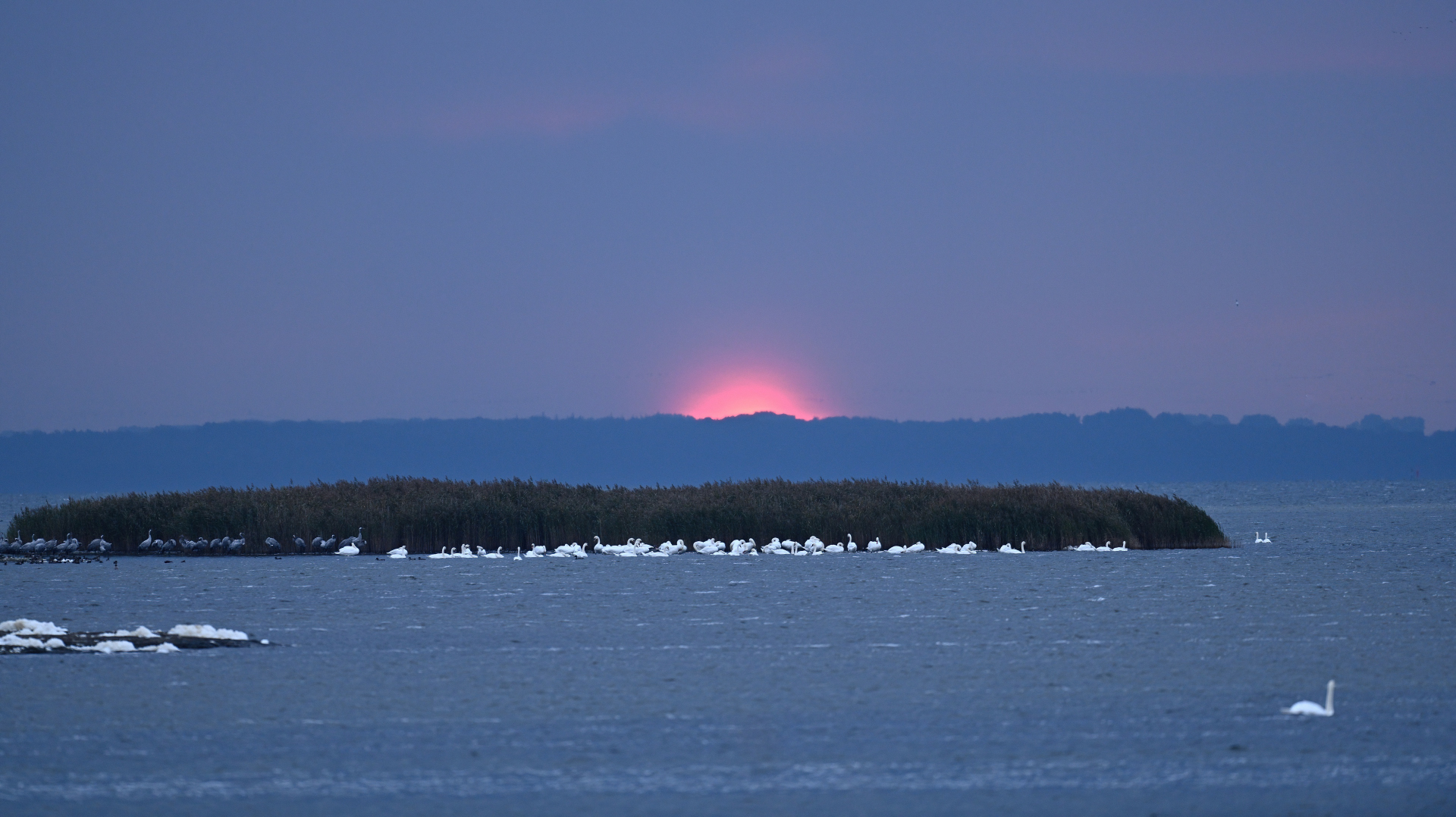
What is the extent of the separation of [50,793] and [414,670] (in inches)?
239

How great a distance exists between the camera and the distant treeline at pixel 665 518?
3566 centimetres

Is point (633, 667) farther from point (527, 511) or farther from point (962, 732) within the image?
point (527, 511)

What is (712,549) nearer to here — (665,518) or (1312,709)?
(665,518)

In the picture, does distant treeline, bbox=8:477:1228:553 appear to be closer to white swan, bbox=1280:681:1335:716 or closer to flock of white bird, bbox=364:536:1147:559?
flock of white bird, bbox=364:536:1147:559

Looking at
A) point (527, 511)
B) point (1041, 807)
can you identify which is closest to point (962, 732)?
point (1041, 807)

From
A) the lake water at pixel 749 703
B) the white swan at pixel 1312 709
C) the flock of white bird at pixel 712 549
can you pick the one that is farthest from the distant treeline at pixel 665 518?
the white swan at pixel 1312 709

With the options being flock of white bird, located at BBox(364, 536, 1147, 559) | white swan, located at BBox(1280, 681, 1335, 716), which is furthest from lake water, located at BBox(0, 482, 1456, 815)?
flock of white bird, located at BBox(364, 536, 1147, 559)

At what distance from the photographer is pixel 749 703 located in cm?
1355

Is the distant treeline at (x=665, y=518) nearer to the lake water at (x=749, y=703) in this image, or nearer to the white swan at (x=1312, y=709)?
the lake water at (x=749, y=703)

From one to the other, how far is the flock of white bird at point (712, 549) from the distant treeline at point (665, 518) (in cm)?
31

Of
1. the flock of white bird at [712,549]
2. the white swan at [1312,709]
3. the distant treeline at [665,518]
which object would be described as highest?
the distant treeline at [665,518]

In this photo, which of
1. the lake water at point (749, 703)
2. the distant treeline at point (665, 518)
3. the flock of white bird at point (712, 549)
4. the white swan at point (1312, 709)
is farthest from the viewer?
the distant treeline at point (665, 518)

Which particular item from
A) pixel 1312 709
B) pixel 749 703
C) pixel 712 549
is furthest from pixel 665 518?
pixel 1312 709

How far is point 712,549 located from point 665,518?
1510 millimetres
